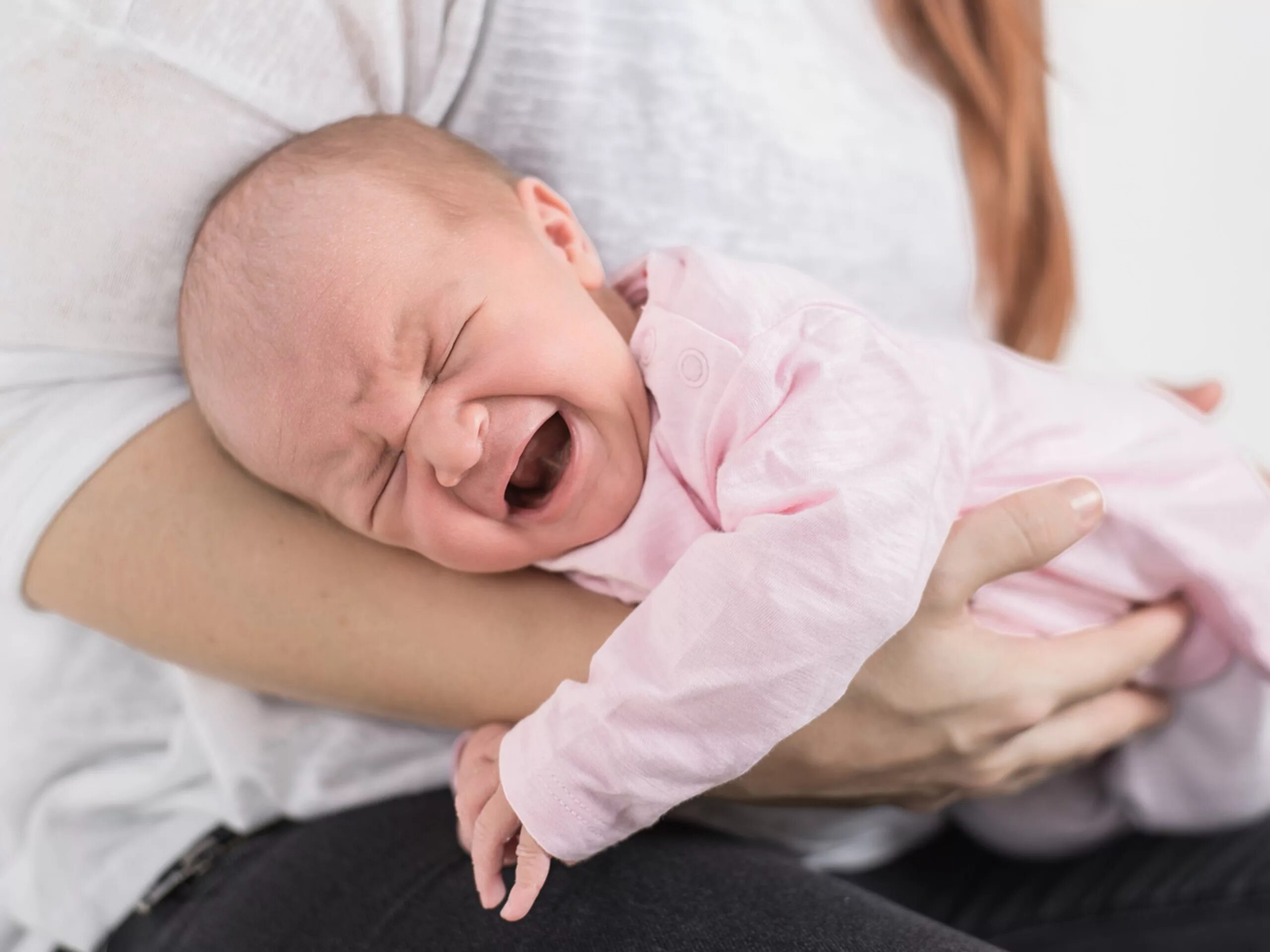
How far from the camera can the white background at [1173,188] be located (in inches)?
67.1

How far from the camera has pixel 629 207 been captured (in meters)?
0.87

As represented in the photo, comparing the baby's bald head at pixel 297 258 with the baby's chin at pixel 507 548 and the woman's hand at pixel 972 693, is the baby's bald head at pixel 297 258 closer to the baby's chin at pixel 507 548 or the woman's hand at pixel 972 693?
the baby's chin at pixel 507 548

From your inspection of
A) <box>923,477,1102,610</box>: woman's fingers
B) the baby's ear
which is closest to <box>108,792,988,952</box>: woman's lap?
<box>923,477,1102,610</box>: woman's fingers

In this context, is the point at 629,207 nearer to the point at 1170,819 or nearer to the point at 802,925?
the point at 802,925

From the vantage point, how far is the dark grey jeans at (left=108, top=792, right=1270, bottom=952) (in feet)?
2.31

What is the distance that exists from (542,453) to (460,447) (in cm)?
13

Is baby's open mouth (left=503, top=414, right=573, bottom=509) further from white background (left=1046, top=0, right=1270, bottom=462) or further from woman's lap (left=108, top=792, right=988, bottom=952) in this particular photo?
white background (left=1046, top=0, right=1270, bottom=462)

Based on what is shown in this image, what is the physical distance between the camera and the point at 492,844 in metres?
0.64

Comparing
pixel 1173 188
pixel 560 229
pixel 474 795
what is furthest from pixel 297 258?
pixel 1173 188

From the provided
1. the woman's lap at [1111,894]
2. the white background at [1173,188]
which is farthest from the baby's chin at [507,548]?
the white background at [1173,188]

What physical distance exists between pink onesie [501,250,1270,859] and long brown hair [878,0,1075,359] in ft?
0.68

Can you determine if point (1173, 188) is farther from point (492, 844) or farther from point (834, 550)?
point (492, 844)

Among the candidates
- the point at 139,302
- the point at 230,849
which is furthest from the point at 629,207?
the point at 230,849

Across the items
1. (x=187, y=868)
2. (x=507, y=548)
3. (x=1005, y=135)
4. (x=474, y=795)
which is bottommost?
(x=187, y=868)
